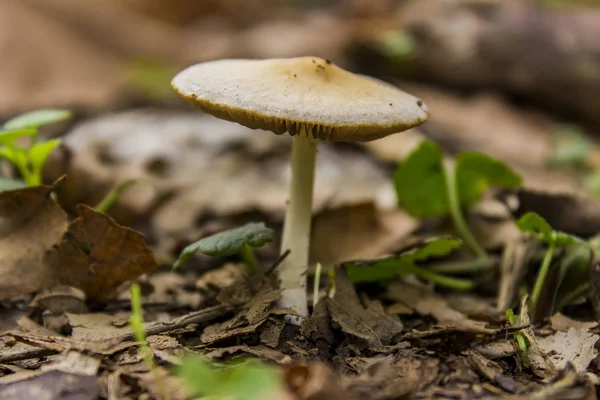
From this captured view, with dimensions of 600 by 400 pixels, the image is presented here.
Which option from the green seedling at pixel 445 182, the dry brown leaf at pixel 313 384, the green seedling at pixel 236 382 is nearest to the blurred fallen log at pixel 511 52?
the green seedling at pixel 445 182

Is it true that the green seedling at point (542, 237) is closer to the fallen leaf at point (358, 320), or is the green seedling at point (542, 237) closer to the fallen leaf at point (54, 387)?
the fallen leaf at point (358, 320)

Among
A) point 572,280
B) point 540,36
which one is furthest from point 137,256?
point 540,36

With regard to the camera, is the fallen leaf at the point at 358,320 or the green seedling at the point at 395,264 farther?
the green seedling at the point at 395,264

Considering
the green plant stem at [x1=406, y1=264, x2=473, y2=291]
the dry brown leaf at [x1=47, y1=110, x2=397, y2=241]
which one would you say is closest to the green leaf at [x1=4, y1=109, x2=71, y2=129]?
the dry brown leaf at [x1=47, y1=110, x2=397, y2=241]

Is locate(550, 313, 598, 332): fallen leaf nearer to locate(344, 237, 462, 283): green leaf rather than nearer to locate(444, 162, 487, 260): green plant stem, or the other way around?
locate(344, 237, 462, 283): green leaf

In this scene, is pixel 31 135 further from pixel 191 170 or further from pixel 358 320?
pixel 191 170

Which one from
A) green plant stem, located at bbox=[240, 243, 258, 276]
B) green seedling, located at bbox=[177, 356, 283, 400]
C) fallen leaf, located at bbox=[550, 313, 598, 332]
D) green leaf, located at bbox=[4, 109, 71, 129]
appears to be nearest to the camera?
green seedling, located at bbox=[177, 356, 283, 400]
